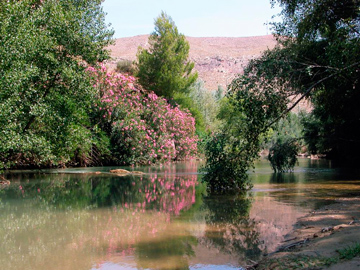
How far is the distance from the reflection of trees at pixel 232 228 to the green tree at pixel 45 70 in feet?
25.5

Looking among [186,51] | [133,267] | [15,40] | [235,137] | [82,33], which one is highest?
[186,51]

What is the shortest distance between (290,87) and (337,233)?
283 inches

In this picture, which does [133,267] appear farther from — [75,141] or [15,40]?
[75,141]

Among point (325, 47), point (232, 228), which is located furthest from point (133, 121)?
point (232, 228)

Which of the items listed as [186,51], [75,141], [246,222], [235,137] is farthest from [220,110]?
[246,222]

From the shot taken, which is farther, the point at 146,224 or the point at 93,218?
the point at 93,218

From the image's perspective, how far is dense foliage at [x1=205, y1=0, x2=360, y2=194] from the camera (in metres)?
12.3

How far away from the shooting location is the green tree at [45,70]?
45.2 feet

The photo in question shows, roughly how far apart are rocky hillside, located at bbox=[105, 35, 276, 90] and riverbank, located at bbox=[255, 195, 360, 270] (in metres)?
87.0

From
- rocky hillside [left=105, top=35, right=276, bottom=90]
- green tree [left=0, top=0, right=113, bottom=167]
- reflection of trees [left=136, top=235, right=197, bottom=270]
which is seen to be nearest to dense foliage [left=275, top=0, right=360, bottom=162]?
reflection of trees [left=136, top=235, right=197, bottom=270]

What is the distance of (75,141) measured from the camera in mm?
18719

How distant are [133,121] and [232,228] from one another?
20.0 metres

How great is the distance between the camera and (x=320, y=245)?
5570 mm

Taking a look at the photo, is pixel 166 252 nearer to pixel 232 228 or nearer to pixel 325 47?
pixel 232 228
